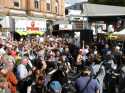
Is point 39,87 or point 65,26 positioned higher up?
point 39,87

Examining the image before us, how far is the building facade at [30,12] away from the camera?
1828 inches

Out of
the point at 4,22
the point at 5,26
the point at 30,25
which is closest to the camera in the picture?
the point at 5,26

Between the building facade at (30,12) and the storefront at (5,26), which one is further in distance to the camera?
the building facade at (30,12)

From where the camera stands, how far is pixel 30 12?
55.2 meters

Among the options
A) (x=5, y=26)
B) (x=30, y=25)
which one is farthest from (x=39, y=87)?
(x=30, y=25)

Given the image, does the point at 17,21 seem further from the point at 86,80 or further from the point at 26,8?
the point at 86,80

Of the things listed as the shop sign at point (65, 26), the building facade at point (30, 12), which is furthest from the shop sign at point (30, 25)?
the shop sign at point (65, 26)

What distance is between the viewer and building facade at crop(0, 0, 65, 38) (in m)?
46.4

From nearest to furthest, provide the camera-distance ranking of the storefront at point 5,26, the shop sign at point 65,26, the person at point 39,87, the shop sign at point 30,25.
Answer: the person at point 39,87
the storefront at point 5,26
the shop sign at point 30,25
the shop sign at point 65,26

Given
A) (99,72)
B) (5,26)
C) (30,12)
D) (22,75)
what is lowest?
(5,26)

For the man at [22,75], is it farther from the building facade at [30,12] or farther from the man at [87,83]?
the building facade at [30,12]

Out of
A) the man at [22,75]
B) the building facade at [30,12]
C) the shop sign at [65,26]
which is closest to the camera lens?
the man at [22,75]

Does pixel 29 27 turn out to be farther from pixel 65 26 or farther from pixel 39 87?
pixel 39 87

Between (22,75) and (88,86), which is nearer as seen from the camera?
(88,86)
